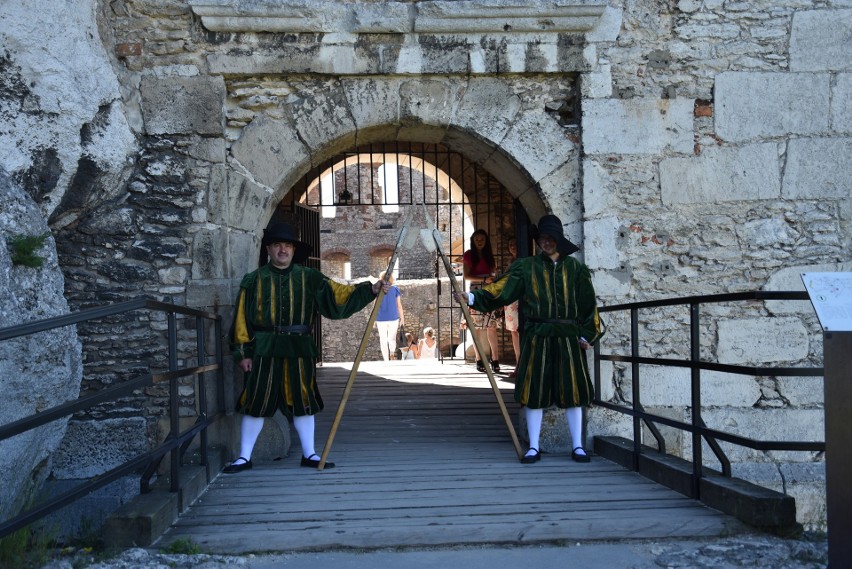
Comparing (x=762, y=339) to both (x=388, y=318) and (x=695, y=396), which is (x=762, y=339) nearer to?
(x=695, y=396)

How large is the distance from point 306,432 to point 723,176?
296cm

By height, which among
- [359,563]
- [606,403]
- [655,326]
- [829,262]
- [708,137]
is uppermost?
[708,137]

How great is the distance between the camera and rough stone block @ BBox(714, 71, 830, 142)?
5.23 metres

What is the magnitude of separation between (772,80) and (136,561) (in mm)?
4491

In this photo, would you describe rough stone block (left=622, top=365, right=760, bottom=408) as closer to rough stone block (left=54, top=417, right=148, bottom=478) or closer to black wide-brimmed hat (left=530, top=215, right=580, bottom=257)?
black wide-brimmed hat (left=530, top=215, right=580, bottom=257)

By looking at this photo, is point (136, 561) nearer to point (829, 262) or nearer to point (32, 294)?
point (32, 294)

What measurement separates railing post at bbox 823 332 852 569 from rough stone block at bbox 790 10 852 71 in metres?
3.19

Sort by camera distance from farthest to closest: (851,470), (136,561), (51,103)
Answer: (51,103), (136,561), (851,470)

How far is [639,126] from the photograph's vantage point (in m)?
5.21

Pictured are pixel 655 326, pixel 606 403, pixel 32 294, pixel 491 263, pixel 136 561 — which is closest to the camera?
pixel 136 561

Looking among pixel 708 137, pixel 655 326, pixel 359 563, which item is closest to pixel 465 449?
pixel 655 326

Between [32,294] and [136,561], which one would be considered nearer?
[136,561]

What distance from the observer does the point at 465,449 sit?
5102 millimetres

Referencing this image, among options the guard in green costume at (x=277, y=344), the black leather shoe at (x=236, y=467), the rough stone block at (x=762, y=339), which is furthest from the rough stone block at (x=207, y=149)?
the rough stone block at (x=762, y=339)
